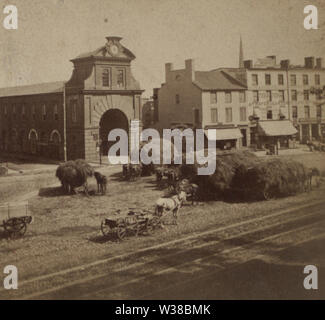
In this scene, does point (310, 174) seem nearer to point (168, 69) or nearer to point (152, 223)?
point (152, 223)

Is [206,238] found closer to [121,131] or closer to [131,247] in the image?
[131,247]

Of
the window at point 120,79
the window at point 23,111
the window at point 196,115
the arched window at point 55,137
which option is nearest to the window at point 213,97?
the window at point 196,115

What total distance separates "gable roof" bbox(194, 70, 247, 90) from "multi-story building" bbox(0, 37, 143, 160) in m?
14.0

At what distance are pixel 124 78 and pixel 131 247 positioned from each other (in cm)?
1810

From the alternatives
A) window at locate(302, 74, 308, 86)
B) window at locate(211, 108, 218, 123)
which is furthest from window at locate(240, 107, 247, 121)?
window at locate(302, 74, 308, 86)

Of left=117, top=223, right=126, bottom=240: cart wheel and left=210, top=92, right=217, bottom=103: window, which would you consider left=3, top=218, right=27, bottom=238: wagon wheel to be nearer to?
left=117, top=223, right=126, bottom=240: cart wheel

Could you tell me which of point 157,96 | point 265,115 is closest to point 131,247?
point 265,115

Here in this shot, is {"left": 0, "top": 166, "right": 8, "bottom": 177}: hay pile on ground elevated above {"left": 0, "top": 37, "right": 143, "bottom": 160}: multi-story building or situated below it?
below

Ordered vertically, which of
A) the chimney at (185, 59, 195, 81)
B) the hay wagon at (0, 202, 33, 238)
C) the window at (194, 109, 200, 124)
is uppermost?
the chimney at (185, 59, 195, 81)

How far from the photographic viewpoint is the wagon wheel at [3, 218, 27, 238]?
1505 centimetres

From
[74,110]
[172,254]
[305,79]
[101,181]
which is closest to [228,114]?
[305,79]

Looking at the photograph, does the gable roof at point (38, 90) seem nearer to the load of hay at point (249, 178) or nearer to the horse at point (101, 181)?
the horse at point (101, 181)

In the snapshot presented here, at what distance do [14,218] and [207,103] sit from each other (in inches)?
1158

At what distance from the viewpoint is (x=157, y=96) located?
4641 centimetres
